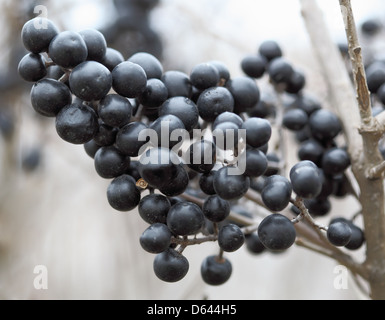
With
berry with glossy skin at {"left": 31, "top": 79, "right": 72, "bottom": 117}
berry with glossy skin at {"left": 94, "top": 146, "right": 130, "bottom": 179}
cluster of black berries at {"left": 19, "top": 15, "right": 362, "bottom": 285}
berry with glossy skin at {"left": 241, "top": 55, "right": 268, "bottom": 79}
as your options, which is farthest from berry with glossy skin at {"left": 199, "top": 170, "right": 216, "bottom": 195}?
berry with glossy skin at {"left": 241, "top": 55, "right": 268, "bottom": 79}

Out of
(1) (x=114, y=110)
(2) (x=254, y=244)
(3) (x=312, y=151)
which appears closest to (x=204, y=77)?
(1) (x=114, y=110)

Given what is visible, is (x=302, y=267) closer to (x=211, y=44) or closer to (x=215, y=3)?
(x=211, y=44)

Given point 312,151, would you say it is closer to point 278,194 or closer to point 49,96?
point 278,194

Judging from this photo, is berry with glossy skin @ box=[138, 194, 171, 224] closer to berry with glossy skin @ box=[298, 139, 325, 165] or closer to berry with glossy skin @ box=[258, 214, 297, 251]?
berry with glossy skin @ box=[258, 214, 297, 251]

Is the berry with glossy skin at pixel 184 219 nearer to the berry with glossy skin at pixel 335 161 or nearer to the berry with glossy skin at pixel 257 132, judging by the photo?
the berry with glossy skin at pixel 257 132

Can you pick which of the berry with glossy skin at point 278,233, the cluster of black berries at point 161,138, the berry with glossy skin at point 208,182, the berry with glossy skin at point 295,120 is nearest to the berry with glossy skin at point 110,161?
the cluster of black berries at point 161,138
